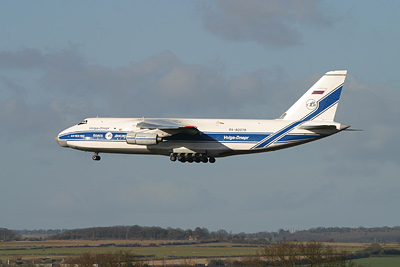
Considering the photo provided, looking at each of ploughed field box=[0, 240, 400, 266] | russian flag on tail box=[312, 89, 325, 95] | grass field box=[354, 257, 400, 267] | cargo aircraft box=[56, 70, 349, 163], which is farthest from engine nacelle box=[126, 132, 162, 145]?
grass field box=[354, 257, 400, 267]

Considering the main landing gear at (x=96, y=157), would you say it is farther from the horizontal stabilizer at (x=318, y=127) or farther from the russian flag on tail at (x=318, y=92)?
the russian flag on tail at (x=318, y=92)

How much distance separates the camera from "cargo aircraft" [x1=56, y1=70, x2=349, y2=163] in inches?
1876

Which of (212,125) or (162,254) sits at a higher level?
(212,125)

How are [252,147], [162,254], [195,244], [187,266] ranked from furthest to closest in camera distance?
[195,244] < [162,254] < [187,266] < [252,147]

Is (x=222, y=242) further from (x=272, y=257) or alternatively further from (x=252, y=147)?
(x=252, y=147)

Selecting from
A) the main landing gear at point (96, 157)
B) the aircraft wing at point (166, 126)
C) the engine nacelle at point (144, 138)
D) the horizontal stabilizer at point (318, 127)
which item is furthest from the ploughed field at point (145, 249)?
the horizontal stabilizer at point (318, 127)

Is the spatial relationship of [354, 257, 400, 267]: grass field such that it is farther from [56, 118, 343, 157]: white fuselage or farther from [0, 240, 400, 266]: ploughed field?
[56, 118, 343, 157]: white fuselage

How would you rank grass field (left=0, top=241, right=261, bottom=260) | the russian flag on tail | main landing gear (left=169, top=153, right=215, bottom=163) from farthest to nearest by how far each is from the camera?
grass field (left=0, top=241, right=261, bottom=260) < the russian flag on tail < main landing gear (left=169, top=153, right=215, bottom=163)

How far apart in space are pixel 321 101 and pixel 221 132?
21.5ft

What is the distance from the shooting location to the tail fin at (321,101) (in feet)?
161

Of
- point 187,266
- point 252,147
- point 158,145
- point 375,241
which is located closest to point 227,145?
point 252,147

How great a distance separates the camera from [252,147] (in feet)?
157

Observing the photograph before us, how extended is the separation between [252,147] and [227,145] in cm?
152

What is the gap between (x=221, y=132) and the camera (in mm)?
48375
